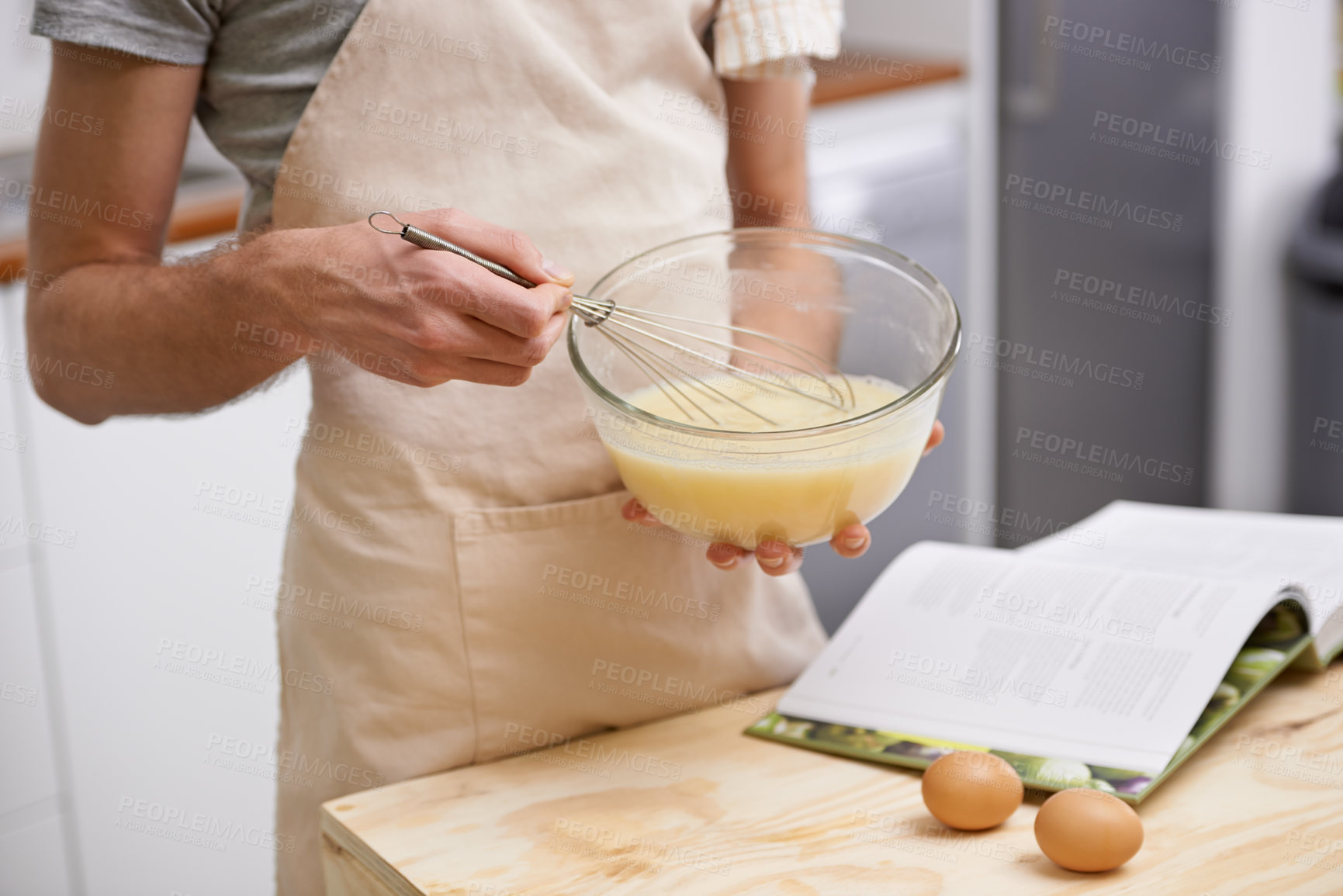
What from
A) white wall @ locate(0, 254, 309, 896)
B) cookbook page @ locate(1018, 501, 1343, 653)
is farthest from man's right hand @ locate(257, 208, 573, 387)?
white wall @ locate(0, 254, 309, 896)

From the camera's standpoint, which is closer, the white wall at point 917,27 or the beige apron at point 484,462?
the beige apron at point 484,462

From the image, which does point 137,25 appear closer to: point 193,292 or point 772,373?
point 193,292

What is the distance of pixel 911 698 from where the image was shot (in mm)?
789

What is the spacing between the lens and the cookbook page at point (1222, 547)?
86 cm

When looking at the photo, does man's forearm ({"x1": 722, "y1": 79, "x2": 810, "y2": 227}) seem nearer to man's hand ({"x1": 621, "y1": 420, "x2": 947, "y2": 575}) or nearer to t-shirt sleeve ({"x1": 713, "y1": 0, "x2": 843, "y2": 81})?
t-shirt sleeve ({"x1": 713, "y1": 0, "x2": 843, "y2": 81})

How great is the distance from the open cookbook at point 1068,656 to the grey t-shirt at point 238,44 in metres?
0.48

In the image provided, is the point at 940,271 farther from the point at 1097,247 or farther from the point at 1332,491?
the point at 1332,491

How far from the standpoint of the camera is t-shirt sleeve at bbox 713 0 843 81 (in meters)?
0.81

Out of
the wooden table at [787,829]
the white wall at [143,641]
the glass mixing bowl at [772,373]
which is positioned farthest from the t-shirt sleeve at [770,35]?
the white wall at [143,641]

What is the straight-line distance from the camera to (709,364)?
0.79m

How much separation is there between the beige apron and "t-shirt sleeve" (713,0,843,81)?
0.02 m

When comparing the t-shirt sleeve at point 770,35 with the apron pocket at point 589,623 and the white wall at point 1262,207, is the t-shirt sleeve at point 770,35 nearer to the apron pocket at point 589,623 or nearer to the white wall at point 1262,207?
the apron pocket at point 589,623

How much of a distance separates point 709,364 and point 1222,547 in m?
0.44

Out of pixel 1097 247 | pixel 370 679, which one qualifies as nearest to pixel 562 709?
pixel 370 679
